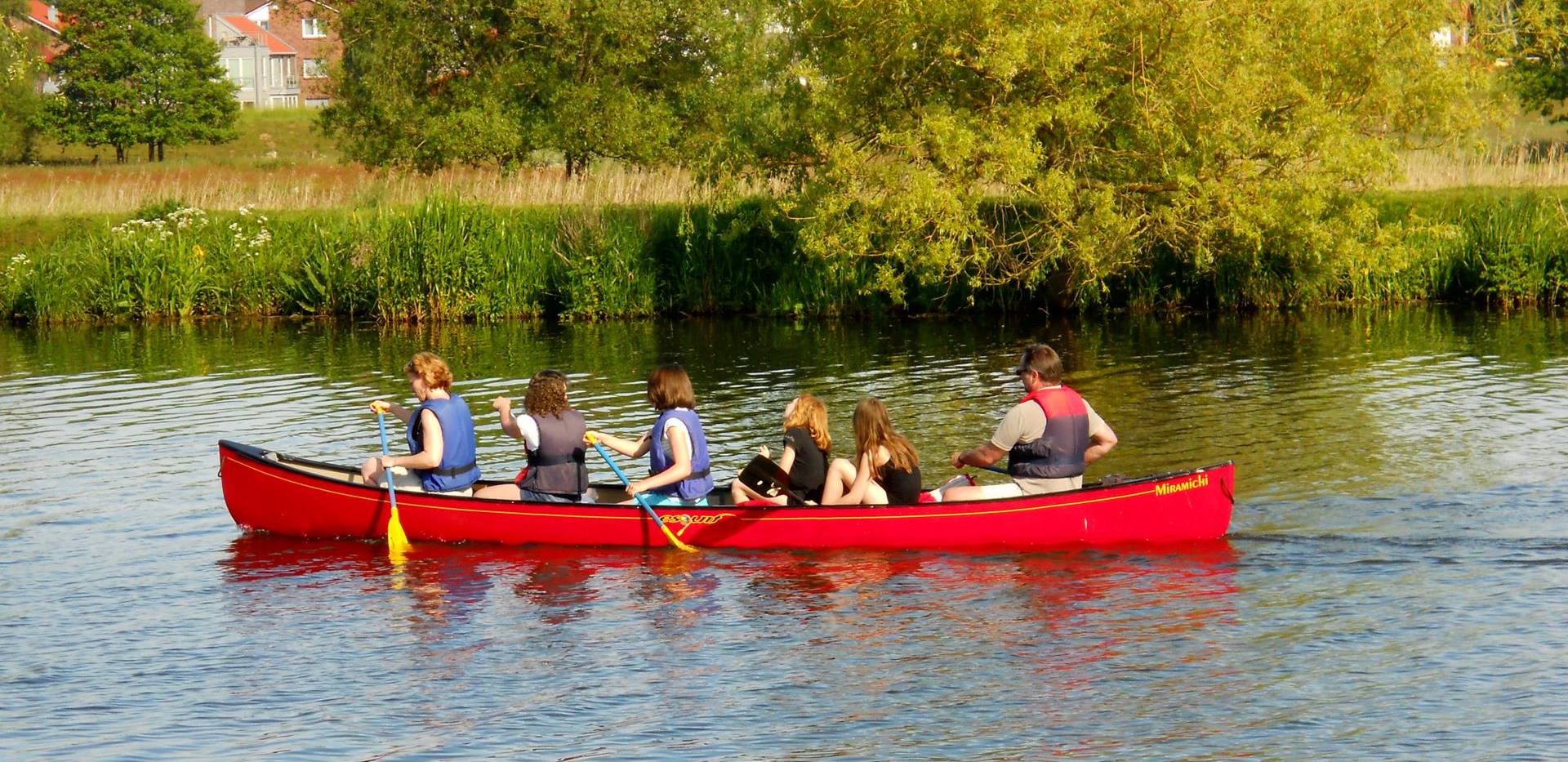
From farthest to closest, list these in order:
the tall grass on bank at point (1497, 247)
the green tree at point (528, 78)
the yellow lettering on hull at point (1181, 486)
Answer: the green tree at point (528, 78) < the tall grass on bank at point (1497, 247) < the yellow lettering on hull at point (1181, 486)

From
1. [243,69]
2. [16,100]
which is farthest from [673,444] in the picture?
[243,69]

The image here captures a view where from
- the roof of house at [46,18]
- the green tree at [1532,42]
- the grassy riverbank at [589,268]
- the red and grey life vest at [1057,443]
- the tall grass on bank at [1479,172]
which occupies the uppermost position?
the roof of house at [46,18]

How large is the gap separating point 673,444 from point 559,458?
98cm

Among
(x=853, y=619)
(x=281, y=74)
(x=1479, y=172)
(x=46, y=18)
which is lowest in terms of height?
(x=853, y=619)

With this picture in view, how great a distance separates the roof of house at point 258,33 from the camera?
111938 mm

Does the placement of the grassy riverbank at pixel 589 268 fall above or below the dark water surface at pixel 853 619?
above

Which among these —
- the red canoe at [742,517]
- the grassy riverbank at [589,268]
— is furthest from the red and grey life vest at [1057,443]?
the grassy riverbank at [589,268]

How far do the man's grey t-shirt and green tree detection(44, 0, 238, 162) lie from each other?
6142 centimetres

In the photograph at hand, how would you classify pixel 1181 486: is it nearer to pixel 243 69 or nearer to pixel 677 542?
pixel 677 542

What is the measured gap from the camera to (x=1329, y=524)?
13516mm

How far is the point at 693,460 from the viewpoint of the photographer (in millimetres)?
13758

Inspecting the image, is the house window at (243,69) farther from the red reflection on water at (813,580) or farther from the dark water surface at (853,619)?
the red reflection on water at (813,580)

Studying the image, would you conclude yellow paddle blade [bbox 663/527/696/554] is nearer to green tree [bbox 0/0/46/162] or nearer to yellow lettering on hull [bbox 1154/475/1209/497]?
yellow lettering on hull [bbox 1154/475/1209/497]

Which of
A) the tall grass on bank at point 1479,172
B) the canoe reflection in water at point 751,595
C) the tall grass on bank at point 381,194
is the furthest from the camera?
the tall grass on bank at point 381,194
